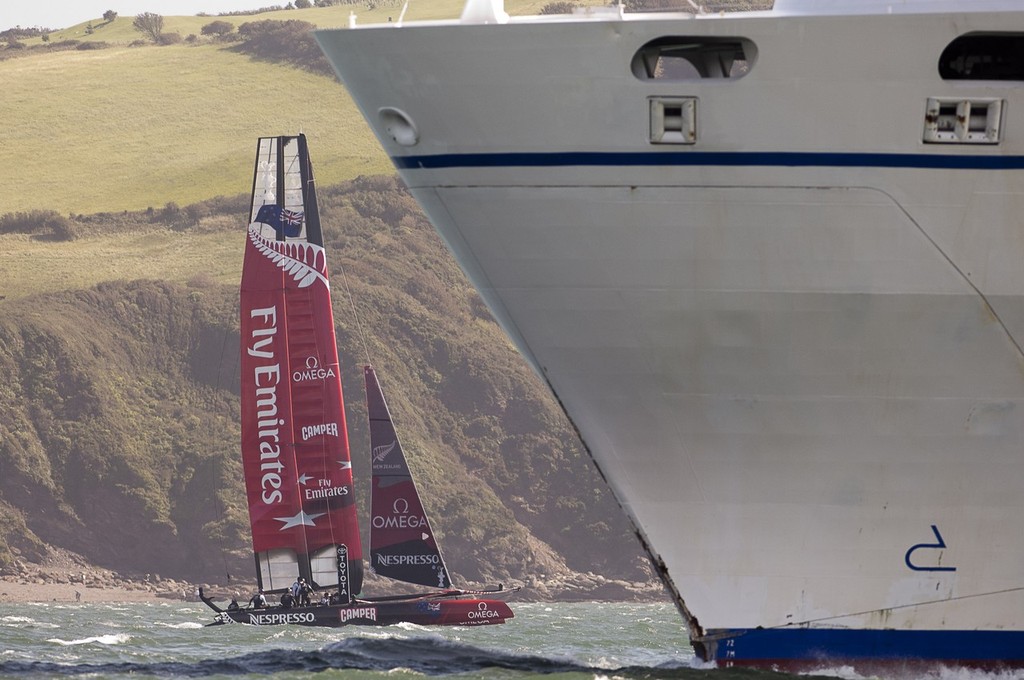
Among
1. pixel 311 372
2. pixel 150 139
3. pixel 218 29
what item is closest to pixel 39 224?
pixel 150 139

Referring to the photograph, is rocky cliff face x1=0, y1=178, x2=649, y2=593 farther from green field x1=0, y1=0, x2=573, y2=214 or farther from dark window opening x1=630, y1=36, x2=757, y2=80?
dark window opening x1=630, y1=36, x2=757, y2=80

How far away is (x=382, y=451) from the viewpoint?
1930 inches

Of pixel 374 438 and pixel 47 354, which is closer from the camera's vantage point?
pixel 374 438

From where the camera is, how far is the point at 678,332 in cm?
1661

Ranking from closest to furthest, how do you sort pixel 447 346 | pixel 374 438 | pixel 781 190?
pixel 781 190
pixel 374 438
pixel 447 346

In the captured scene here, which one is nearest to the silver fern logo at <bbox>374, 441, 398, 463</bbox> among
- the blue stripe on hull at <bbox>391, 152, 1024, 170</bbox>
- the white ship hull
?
the white ship hull

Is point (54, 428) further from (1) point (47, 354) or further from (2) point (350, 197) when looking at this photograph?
(2) point (350, 197)

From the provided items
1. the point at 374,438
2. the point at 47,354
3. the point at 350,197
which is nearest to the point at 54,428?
the point at 47,354

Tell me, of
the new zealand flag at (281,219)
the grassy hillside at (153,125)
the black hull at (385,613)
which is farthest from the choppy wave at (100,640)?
the grassy hillside at (153,125)

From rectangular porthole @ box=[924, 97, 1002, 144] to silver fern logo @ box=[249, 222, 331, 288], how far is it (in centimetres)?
2701

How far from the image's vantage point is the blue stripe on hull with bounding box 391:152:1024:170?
15664 millimetres

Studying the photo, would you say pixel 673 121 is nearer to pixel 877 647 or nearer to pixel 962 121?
pixel 962 121

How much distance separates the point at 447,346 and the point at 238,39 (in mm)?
77684

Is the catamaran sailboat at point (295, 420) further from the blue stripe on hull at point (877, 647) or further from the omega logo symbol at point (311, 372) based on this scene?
the blue stripe on hull at point (877, 647)
